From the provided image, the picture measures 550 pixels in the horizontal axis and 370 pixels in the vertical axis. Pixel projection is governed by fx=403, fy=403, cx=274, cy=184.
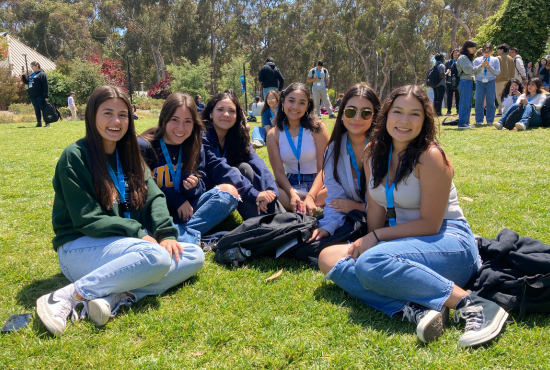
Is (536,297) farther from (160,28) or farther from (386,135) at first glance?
(160,28)

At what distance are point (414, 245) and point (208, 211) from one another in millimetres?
1918

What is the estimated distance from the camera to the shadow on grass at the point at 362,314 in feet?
7.88

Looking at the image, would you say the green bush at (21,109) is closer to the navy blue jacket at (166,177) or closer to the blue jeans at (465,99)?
the blue jeans at (465,99)

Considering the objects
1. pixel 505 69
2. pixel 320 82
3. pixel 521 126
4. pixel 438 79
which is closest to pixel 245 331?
pixel 521 126

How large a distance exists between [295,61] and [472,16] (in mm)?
18273

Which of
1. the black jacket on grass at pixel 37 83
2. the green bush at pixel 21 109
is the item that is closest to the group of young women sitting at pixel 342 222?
the black jacket on grass at pixel 37 83

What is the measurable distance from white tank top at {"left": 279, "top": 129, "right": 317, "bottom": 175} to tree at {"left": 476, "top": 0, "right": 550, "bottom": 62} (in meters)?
13.4

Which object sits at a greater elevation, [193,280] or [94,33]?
[94,33]

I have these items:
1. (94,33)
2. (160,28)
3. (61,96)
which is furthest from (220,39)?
(61,96)

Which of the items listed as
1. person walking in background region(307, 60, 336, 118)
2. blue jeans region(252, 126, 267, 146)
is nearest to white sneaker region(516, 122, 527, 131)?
blue jeans region(252, 126, 267, 146)

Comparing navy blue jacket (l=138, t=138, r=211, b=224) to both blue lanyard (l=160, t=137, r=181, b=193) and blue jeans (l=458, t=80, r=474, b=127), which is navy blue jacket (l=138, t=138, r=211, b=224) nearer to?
blue lanyard (l=160, t=137, r=181, b=193)

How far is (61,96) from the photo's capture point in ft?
98.8

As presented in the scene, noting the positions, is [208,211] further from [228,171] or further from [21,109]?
[21,109]

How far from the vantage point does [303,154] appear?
444cm
